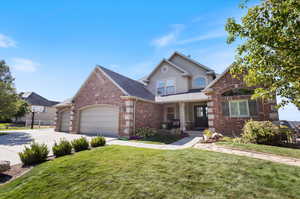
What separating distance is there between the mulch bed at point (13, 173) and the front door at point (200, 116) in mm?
13753

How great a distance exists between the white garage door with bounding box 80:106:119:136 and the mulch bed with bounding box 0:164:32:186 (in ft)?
23.6

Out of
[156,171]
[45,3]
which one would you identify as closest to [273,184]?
[156,171]

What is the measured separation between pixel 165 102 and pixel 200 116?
14.2 ft

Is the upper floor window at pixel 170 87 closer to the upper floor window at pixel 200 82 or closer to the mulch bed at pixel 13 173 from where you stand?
the upper floor window at pixel 200 82

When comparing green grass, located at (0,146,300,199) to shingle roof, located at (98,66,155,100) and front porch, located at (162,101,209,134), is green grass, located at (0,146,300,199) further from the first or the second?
front porch, located at (162,101,209,134)

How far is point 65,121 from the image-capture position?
52.6 ft

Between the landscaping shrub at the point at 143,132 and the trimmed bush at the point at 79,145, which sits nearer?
the trimmed bush at the point at 79,145

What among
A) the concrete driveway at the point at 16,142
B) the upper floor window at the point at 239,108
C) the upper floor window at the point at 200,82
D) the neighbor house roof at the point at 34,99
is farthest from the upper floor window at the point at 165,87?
the neighbor house roof at the point at 34,99

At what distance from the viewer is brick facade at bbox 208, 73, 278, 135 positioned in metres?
8.86

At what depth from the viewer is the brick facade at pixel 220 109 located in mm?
8859

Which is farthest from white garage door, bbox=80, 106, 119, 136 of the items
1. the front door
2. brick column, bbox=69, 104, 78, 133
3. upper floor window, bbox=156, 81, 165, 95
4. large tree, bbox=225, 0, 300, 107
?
large tree, bbox=225, 0, 300, 107

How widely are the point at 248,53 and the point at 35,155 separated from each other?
8.75 m

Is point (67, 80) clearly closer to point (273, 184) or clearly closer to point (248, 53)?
point (248, 53)

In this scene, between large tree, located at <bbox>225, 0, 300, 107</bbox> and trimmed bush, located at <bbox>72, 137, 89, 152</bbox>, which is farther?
trimmed bush, located at <bbox>72, 137, 89, 152</bbox>
